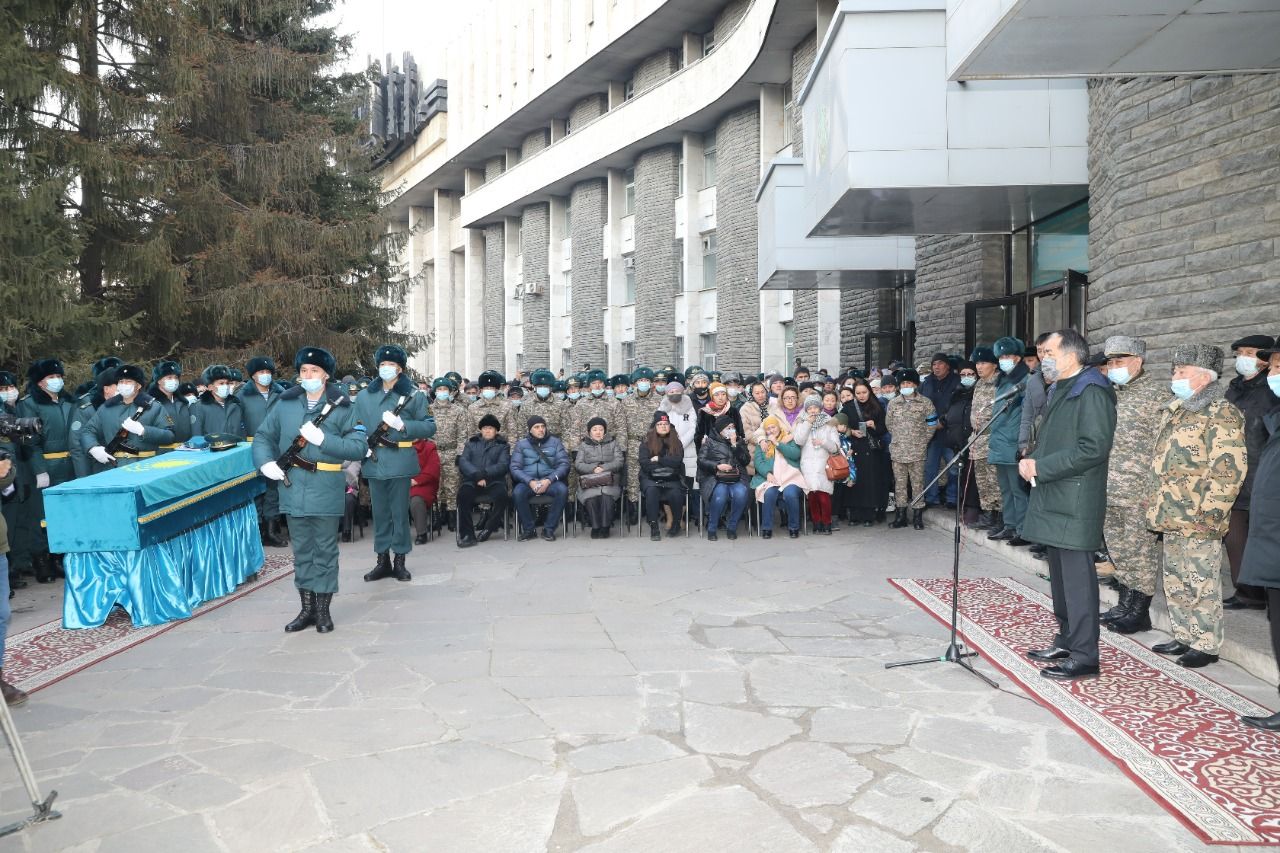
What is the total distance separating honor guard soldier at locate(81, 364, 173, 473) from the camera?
29.6 ft

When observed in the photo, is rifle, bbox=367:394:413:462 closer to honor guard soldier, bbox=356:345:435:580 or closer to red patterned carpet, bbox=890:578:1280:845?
honor guard soldier, bbox=356:345:435:580

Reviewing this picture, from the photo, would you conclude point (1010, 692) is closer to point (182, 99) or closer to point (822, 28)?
point (182, 99)

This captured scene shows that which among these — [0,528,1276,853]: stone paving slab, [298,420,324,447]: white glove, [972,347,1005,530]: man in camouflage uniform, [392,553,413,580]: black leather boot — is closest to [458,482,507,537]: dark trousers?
[392,553,413,580]: black leather boot

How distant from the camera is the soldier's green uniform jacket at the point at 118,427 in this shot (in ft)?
29.2

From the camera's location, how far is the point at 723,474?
35.9 feet

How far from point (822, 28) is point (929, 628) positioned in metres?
15.9

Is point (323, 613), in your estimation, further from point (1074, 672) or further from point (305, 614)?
point (1074, 672)

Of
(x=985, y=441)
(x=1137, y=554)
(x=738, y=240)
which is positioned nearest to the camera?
(x=1137, y=554)

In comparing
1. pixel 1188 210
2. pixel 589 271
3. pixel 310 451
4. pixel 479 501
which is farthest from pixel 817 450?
pixel 589 271

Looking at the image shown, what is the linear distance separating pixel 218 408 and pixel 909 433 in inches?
312

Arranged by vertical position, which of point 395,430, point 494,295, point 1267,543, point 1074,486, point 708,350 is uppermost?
point 494,295

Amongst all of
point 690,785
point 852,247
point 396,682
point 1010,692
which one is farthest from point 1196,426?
point 852,247

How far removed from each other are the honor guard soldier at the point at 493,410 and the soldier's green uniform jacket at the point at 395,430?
2.74 metres

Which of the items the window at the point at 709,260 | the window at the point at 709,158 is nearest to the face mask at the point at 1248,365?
the window at the point at 709,260
